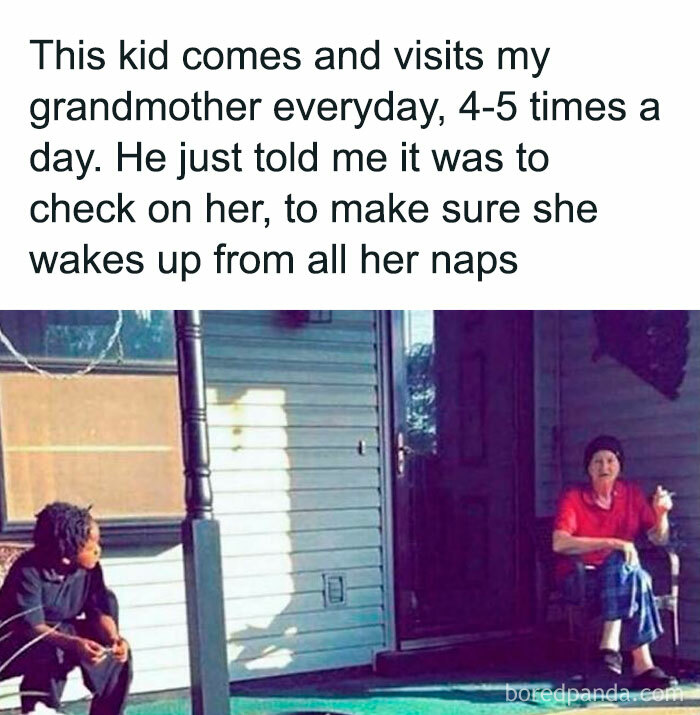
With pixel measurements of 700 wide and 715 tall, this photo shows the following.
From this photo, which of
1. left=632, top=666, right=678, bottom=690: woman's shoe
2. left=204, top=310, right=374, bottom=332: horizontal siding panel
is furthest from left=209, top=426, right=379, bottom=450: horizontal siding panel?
left=632, top=666, right=678, bottom=690: woman's shoe

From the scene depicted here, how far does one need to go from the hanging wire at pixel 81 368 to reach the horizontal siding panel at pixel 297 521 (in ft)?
2.58

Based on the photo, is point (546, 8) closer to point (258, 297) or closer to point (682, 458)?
point (258, 297)

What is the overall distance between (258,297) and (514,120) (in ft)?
2.06

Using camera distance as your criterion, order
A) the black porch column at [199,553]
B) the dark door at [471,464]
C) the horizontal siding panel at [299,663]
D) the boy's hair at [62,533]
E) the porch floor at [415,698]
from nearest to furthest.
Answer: the black porch column at [199,553] < the boy's hair at [62,533] < the porch floor at [415,698] < the horizontal siding panel at [299,663] < the dark door at [471,464]

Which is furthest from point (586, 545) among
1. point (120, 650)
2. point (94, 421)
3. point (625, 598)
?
point (94, 421)

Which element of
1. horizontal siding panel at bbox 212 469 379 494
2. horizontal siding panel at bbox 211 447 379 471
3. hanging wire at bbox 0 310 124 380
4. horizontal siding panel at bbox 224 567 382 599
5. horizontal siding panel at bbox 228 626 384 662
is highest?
hanging wire at bbox 0 310 124 380

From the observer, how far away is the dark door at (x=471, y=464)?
4336 mm

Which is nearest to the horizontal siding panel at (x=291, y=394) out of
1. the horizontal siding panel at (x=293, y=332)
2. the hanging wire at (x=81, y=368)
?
the horizontal siding panel at (x=293, y=332)

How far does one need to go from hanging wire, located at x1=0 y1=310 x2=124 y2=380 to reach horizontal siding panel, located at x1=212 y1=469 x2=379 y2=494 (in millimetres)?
648

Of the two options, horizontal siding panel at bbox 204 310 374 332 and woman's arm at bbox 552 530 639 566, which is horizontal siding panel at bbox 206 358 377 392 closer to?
horizontal siding panel at bbox 204 310 374 332

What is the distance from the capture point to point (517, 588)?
4422mm

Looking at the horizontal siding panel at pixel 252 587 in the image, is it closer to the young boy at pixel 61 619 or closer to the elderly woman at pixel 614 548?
the young boy at pixel 61 619

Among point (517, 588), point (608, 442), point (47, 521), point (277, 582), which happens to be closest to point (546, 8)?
point (47, 521)

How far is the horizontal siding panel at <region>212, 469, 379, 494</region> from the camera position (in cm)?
381
